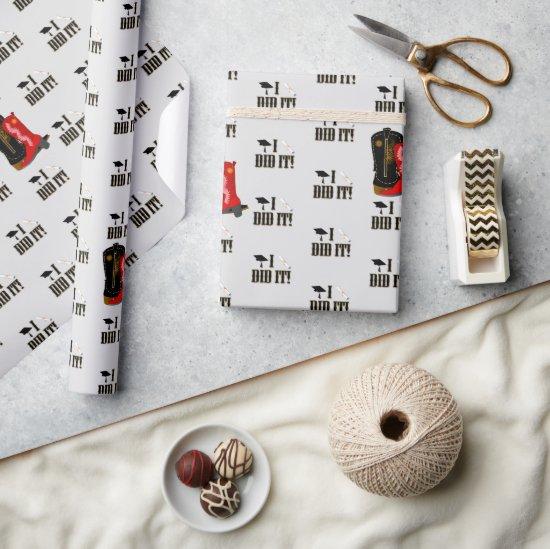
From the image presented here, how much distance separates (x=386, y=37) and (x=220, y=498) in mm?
468

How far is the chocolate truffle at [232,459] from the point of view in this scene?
768 mm

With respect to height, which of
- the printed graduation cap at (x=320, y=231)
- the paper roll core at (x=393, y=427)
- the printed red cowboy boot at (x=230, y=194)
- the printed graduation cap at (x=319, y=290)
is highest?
the printed red cowboy boot at (x=230, y=194)

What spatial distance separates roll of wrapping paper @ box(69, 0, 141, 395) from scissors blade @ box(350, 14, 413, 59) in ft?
0.72

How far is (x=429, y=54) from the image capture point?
30.4 inches

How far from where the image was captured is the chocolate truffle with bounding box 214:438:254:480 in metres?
0.77

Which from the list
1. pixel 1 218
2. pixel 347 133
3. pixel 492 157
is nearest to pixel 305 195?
pixel 347 133

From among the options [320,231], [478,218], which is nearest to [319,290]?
[320,231]

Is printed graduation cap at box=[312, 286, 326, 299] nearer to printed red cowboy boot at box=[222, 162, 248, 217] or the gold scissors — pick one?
printed red cowboy boot at box=[222, 162, 248, 217]

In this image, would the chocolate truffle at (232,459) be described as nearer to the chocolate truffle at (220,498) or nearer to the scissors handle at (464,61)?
the chocolate truffle at (220,498)

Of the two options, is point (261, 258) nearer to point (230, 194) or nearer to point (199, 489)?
point (230, 194)

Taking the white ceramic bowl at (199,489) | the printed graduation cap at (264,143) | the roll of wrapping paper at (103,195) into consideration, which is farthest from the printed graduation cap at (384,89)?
the white ceramic bowl at (199,489)

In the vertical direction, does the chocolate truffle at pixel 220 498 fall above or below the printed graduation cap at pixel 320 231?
below

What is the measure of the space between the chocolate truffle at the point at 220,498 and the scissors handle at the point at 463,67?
16.4 inches

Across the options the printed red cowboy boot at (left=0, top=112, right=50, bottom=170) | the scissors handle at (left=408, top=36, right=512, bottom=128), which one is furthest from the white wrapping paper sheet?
the scissors handle at (left=408, top=36, right=512, bottom=128)
